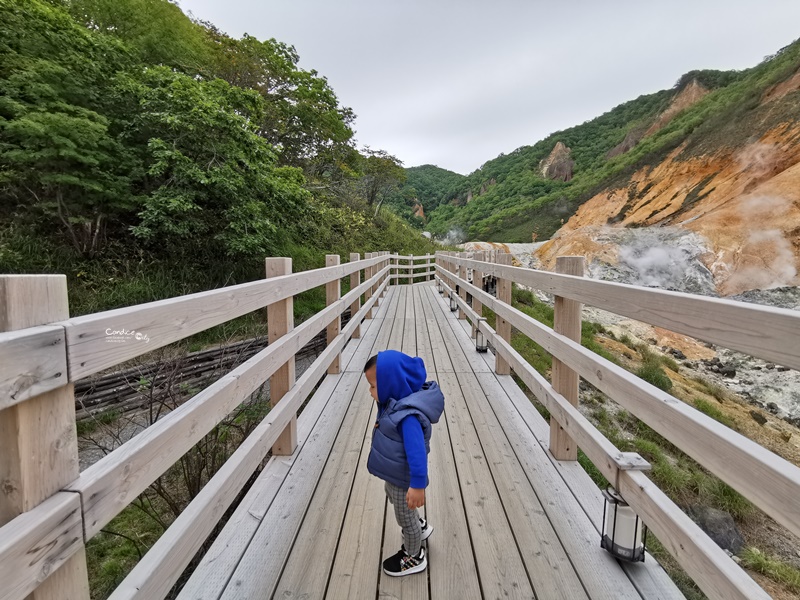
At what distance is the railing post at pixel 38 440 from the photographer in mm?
747

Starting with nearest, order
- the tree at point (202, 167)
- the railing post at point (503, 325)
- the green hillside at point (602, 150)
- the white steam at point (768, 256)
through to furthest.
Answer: the railing post at point (503, 325), the tree at point (202, 167), the white steam at point (768, 256), the green hillside at point (602, 150)

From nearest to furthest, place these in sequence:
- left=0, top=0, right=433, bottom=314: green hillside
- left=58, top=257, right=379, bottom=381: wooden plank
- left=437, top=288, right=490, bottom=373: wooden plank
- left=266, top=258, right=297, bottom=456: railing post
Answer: left=58, top=257, right=379, bottom=381: wooden plank < left=266, top=258, right=297, bottom=456: railing post < left=437, top=288, right=490, bottom=373: wooden plank < left=0, top=0, right=433, bottom=314: green hillside

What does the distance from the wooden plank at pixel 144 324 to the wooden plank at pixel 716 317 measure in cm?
145

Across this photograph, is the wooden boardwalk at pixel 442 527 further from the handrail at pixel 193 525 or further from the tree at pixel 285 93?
the tree at pixel 285 93

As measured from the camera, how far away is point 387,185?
77.8 ft

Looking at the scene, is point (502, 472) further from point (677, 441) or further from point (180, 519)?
point (180, 519)

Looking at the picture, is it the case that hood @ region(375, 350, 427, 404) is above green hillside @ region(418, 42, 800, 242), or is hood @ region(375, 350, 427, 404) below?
below

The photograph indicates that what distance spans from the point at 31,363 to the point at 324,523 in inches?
60.0

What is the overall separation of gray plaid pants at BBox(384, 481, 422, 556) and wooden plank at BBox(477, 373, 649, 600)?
0.66 m

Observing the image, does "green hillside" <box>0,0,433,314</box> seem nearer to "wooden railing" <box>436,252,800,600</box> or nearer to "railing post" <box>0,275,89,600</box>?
"railing post" <box>0,275,89,600</box>

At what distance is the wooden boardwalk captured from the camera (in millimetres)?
1521

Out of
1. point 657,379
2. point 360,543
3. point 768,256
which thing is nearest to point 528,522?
point 360,543

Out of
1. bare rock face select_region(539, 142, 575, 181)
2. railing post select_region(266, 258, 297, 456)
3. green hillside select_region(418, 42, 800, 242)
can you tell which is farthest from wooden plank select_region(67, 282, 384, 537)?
bare rock face select_region(539, 142, 575, 181)

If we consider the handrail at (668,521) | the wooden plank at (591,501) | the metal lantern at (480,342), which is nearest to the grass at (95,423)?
the metal lantern at (480,342)
